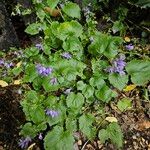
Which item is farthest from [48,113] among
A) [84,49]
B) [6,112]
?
[84,49]

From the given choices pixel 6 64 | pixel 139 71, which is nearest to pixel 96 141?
pixel 139 71

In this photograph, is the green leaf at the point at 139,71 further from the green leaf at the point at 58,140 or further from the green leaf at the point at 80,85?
the green leaf at the point at 58,140

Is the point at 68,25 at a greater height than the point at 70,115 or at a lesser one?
greater

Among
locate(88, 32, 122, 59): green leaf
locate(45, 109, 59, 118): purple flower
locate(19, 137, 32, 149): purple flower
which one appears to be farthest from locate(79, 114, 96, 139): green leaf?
locate(88, 32, 122, 59): green leaf

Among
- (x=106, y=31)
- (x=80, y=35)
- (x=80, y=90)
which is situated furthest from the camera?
(x=106, y=31)

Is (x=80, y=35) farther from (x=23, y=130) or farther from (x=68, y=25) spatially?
(x=23, y=130)

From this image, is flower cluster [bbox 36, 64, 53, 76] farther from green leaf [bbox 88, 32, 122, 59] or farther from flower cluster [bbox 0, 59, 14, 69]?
flower cluster [bbox 0, 59, 14, 69]
